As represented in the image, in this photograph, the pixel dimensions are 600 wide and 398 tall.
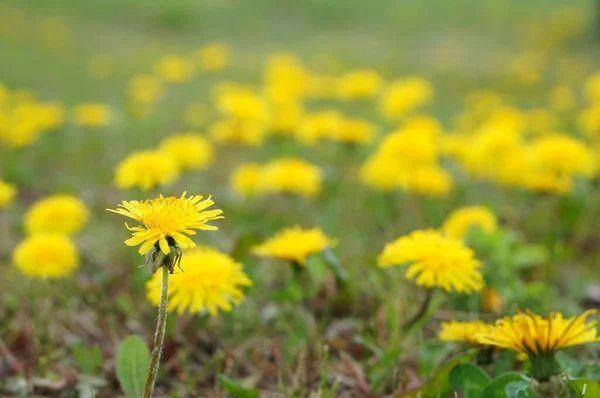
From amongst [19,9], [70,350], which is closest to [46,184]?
[70,350]

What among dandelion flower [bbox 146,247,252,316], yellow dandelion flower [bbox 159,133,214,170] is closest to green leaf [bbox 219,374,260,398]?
dandelion flower [bbox 146,247,252,316]

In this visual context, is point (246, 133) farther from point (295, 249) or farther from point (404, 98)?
point (295, 249)

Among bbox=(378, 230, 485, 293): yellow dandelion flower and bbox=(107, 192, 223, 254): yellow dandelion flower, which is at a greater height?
bbox=(378, 230, 485, 293): yellow dandelion flower

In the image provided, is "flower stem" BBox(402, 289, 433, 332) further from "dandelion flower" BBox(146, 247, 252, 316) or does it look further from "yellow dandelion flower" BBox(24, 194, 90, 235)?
"yellow dandelion flower" BBox(24, 194, 90, 235)

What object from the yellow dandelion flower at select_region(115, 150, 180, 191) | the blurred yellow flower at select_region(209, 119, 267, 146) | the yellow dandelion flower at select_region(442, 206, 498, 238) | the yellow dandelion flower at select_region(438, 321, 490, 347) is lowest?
the yellow dandelion flower at select_region(438, 321, 490, 347)

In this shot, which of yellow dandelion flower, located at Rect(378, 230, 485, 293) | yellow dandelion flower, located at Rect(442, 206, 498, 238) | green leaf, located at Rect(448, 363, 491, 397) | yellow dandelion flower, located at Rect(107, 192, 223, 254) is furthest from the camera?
yellow dandelion flower, located at Rect(442, 206, 498, 238)

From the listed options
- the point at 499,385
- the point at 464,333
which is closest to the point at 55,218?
the point at 464,333

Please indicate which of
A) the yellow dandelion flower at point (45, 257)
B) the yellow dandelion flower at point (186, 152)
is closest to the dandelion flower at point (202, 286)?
the yellow dandelion flower at point (45, 257)

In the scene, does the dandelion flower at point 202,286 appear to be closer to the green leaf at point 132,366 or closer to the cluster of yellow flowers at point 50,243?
the green leaf at point 132,366
